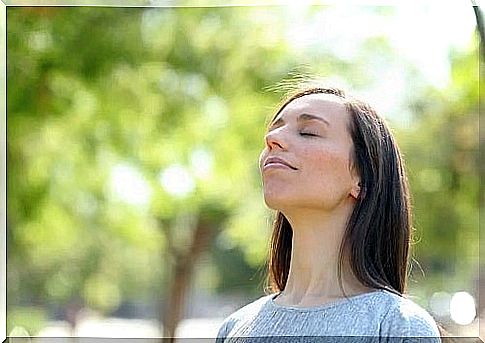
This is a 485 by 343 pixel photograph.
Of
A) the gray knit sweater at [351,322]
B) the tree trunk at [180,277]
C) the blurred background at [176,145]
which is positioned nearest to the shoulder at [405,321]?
the gray knit sweater at [351,322]

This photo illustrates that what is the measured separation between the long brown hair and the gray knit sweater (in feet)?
0.08

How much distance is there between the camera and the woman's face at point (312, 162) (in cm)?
69

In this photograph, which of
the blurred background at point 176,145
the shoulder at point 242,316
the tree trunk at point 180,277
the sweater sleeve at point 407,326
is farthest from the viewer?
the tree trunk at point 180,277

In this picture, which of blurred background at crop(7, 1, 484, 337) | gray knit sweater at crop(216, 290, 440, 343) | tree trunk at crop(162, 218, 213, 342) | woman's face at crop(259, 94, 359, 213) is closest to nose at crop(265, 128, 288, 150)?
woman's face at crop(259, 94, 359, 213)

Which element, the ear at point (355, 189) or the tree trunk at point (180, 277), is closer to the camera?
the ear at point (355, 189)

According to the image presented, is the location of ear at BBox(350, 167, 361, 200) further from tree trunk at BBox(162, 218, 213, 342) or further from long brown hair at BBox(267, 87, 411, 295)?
tree trunk at BBox(162, 218, 213, 342)

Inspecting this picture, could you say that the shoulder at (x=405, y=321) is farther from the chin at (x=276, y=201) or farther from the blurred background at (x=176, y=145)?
the blurred background at (x=176, y=145)

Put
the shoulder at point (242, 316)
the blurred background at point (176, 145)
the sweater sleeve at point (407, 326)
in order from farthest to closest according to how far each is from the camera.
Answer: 1. the blurred background at point (176, 145)
2. the shoulder at point (242, 316)
3. the sweater sleeve at point (407, 326)

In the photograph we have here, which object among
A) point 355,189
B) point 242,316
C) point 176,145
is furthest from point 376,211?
point 176,145

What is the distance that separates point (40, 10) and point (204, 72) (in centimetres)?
48

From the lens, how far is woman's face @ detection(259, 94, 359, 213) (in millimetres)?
691

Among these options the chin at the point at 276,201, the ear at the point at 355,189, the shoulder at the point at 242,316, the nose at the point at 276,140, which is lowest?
the shoulder at the point at 242,316

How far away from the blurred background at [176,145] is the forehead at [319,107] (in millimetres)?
540

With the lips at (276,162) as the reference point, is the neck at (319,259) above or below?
below
